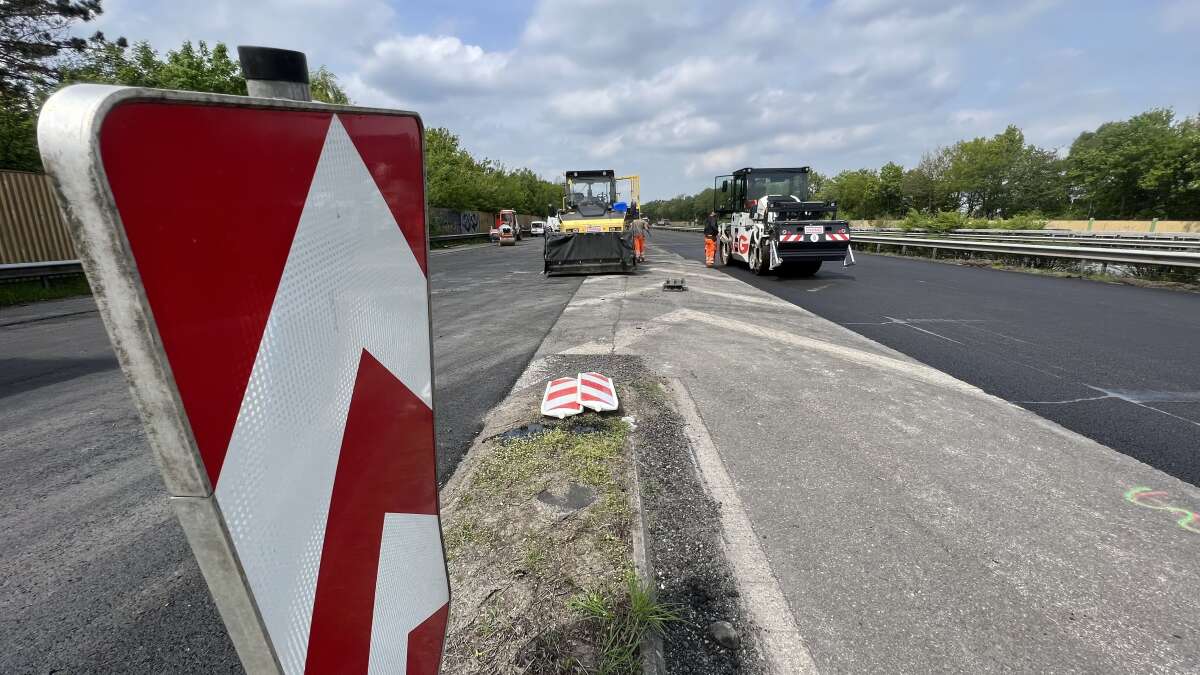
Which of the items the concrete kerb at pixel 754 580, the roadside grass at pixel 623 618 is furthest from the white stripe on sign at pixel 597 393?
the roadside grass at pixel 623 618

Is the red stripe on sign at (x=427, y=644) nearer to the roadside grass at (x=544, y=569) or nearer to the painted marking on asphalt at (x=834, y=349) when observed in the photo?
the roadside grass at (x=544, y=569)

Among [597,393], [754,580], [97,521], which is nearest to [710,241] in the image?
[597,393]

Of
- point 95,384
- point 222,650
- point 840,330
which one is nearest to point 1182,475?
point 840,330

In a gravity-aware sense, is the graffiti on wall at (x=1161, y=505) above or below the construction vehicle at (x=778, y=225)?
below

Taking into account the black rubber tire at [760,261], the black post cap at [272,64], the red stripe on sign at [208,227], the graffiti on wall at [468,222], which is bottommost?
the black rubber tire at [760,261]

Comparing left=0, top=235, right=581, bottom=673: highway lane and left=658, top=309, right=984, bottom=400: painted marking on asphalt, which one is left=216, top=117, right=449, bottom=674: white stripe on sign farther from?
left=658, top=309, right=984, bottom=400: painted marking on asphalt

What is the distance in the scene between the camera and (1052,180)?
197 feet

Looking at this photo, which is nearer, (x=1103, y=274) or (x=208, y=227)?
(x=208, y=227)

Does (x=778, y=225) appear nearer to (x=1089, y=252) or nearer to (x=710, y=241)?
(x=710, y=241)

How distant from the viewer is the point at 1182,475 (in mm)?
3289

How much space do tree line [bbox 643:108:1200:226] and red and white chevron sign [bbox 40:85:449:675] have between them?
103 feet

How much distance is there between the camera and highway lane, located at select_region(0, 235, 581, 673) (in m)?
2.08

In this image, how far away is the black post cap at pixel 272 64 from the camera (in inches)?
39.2

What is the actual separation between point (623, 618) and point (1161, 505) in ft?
10.4
